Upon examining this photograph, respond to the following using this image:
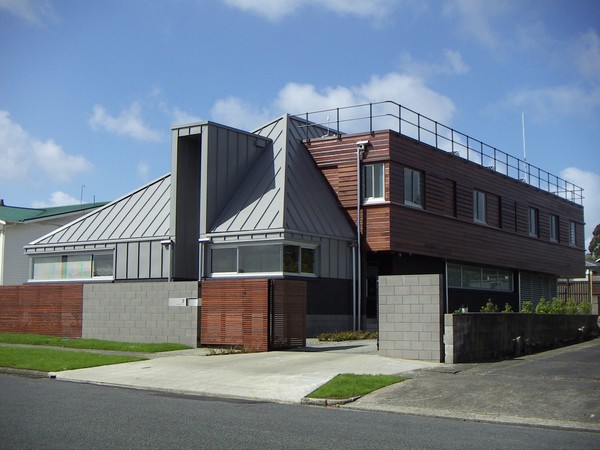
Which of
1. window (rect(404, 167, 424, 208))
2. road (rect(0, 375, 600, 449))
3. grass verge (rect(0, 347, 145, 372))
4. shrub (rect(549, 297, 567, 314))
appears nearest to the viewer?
road (rect(0, 375, 600, 449))

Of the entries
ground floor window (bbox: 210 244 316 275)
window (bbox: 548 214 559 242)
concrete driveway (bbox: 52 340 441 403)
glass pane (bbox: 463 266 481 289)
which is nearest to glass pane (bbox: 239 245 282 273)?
ground floor window (bbox: 210 244 316 275)

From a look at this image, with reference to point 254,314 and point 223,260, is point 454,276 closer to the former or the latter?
point 223,260

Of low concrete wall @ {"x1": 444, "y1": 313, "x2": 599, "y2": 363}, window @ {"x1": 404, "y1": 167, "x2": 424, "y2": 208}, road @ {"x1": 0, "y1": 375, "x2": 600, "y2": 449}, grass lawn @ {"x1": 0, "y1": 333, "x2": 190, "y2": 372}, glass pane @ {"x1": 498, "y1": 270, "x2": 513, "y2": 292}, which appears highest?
window @ {"x1": 404, "y1": 167, "x2": 424, "y2": 208}

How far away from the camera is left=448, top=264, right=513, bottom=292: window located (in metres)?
30.7

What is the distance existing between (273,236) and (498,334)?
7.99m

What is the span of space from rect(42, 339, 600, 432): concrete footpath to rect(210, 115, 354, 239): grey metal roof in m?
5.51

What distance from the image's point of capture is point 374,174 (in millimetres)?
26516

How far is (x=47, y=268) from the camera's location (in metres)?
29.5

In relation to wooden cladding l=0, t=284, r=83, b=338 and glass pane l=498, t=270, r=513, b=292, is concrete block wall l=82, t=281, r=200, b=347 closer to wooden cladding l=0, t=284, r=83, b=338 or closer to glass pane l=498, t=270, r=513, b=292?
wooden cladding l=0, t=284, r=83, b=338

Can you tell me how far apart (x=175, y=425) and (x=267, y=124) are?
19321 mm

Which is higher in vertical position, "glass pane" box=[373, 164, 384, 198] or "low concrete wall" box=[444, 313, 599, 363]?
"glass pane" box=[373, 164, 384, 198]

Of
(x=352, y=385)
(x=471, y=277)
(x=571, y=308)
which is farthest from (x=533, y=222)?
(x=352, y=385)

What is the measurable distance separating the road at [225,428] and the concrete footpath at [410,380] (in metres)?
0.77

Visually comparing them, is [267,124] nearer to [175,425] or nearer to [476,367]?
[476,367]
